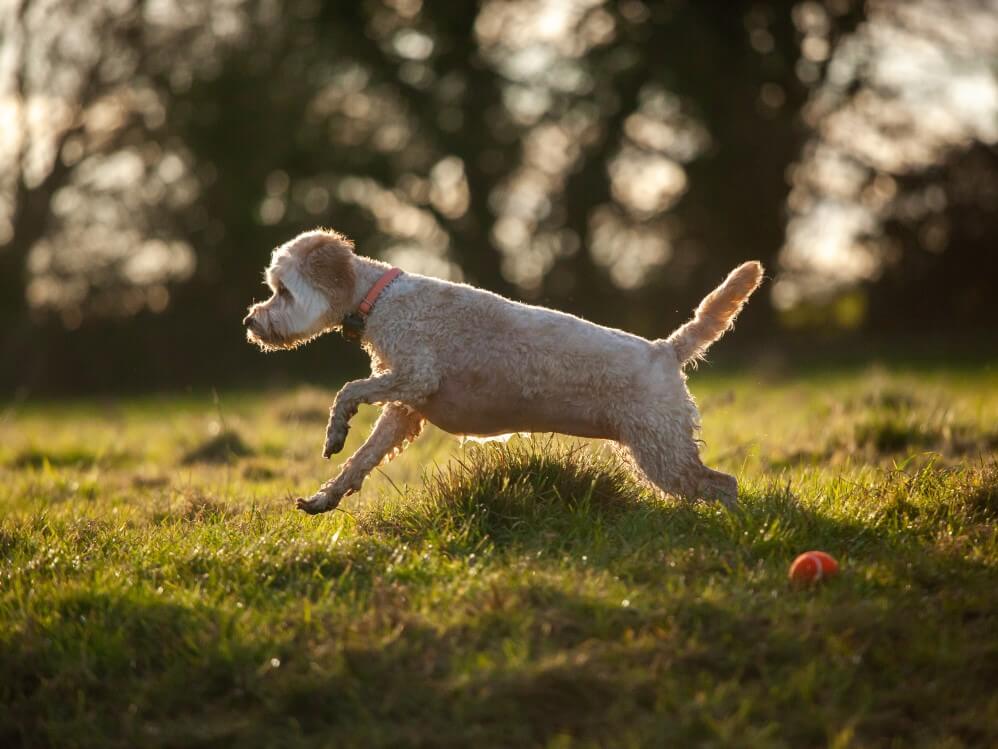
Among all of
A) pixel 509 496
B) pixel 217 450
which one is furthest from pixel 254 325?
pixel 217 450

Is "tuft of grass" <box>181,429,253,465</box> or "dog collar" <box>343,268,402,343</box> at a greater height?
"dog collar" <box>343,268,402,343</box>

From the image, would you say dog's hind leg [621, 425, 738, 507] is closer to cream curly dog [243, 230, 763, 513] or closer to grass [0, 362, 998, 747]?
cream curly dog [243, 230, 763, 513]

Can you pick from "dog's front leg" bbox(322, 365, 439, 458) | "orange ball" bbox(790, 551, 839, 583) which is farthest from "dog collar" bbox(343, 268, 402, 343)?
"orange ball" bbox(790, 551, 839, 583)

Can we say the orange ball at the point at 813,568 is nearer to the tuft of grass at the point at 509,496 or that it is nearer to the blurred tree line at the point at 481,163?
the tuft of grass at the point at 509,496

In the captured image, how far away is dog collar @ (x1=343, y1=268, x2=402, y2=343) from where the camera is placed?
5797mm

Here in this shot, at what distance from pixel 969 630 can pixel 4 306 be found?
60.7ft

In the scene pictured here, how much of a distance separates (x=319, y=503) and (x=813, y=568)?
2511mm

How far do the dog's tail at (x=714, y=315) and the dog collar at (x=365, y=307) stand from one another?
5.13 feet

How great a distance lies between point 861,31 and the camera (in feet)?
57.5

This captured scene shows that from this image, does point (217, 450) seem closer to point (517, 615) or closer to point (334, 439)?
point (334, 439)

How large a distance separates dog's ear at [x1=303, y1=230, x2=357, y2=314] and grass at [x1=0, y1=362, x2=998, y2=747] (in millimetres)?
1071

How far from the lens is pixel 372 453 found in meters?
5.77

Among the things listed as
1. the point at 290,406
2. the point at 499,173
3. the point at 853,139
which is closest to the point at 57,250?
the point at 499,173

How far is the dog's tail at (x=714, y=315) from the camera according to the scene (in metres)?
5.63
